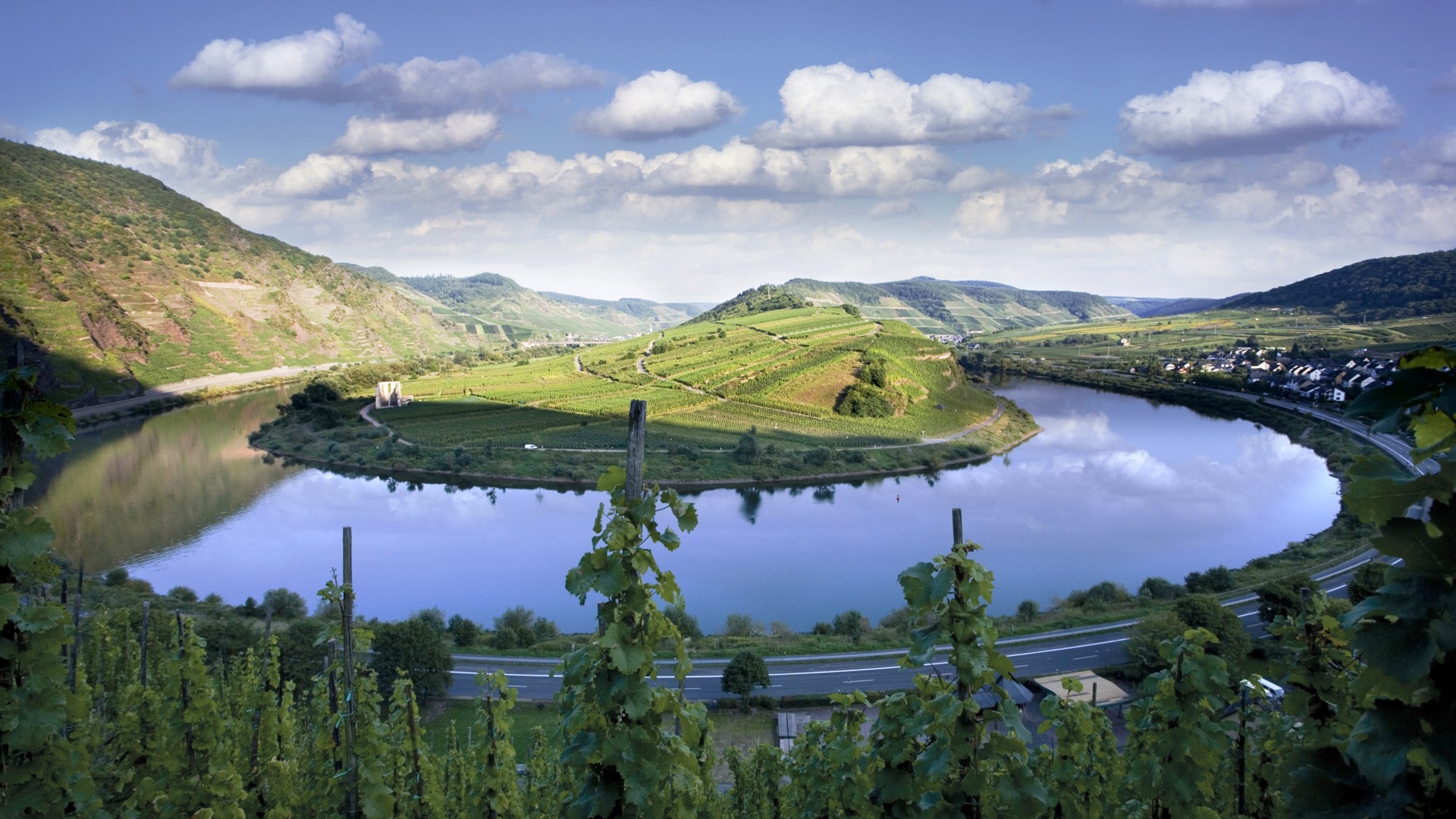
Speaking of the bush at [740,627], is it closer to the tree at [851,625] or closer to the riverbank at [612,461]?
the tree at [851,625]

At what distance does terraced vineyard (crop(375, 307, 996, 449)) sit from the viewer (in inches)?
1881

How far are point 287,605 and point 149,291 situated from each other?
73106mm

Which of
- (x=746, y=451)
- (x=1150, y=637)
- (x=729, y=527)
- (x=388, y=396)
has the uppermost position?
(x=388, y=396)

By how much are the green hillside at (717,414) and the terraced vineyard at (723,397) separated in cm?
Result: 16

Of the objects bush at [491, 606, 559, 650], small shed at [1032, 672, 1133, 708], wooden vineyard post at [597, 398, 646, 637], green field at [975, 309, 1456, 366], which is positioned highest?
green field at [975, 309, 1456, 366]

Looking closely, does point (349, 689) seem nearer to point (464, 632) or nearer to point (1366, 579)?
point (464, 632)

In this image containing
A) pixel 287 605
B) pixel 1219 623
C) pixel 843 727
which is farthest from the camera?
pixel 287 605

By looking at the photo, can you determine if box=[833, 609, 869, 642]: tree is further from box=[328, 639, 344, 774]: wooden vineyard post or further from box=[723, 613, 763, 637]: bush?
box=[328, 639, 344, 774]: wooden vineyard post

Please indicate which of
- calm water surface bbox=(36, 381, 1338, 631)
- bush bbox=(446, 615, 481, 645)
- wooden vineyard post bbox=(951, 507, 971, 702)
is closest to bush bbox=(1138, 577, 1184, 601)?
→ calm water surface bbox=(36, 381, 1338, 631)

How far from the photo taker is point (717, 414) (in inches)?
2053

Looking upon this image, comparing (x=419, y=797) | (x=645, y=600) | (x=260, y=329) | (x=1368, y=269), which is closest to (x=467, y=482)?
(x=419, y=797)

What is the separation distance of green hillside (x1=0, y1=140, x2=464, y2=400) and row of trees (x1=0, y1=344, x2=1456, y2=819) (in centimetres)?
5410

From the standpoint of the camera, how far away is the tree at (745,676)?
49.7ft

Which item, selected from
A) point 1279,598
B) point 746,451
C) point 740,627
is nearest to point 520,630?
point 740,627
